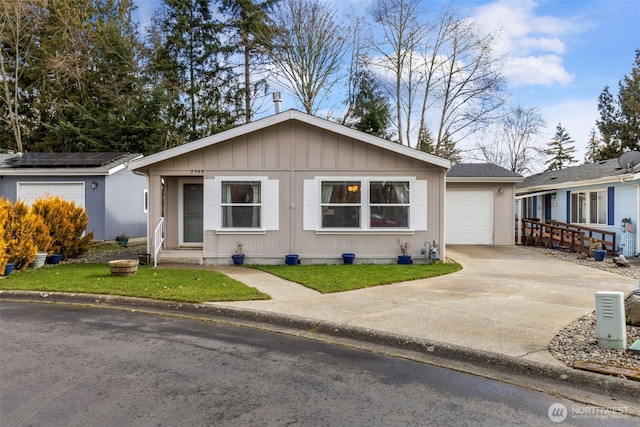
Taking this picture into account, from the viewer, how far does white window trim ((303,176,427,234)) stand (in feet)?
37.3

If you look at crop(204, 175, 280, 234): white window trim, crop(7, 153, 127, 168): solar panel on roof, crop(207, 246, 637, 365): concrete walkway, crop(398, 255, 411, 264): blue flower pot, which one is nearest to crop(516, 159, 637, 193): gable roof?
crop(207, 246, 637, 365): concrete walkway

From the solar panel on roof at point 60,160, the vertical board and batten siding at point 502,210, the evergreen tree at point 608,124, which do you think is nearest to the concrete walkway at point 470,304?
the vertical board and batten siding at point 502,210

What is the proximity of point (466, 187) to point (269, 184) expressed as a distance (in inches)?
350

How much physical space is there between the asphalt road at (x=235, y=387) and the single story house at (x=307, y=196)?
6.00m

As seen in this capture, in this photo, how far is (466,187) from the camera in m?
16.8

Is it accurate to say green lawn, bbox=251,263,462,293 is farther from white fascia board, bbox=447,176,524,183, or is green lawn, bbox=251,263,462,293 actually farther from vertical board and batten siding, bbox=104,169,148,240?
vertical board and batten siding, bbox=104,169,148,240

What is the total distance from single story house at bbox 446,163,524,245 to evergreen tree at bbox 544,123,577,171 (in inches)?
1208

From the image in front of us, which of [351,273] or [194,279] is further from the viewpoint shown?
[351,273]

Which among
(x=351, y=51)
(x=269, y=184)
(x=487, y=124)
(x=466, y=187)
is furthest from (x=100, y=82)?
(x=487, y=124)

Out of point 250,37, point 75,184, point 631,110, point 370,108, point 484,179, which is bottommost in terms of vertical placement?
point 75,184

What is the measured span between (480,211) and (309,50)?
1313cm

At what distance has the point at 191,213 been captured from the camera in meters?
12.6

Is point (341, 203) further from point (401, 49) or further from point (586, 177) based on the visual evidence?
point (401, 49)

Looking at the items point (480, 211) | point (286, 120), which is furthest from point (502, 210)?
point (286, 120)
